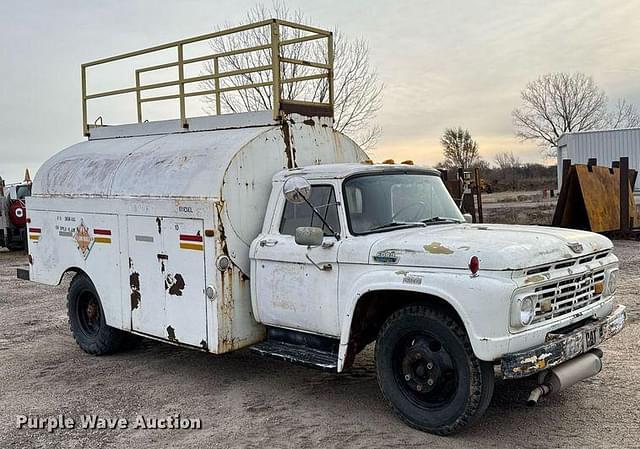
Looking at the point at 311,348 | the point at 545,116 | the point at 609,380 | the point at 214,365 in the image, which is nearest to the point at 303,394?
the point at 311,348

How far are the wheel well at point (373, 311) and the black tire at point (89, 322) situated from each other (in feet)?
11.6

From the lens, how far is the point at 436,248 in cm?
504

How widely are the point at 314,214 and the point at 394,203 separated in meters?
0.73

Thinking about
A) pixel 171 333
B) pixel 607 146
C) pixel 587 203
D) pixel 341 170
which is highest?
pixel 607 146

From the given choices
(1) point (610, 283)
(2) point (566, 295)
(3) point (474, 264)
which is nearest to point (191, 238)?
(3) point (474, 264)

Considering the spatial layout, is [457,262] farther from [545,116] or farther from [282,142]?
[545,116]

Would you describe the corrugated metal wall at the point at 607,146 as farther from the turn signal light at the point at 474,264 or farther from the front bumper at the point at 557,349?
the turn signal light at the point at 474,264

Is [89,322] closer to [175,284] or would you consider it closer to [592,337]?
[175,284]

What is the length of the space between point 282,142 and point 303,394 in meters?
2.51

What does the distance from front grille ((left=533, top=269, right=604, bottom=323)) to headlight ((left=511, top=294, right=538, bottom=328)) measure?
0.08m

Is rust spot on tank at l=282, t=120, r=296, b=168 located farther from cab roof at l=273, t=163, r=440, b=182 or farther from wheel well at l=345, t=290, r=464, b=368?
wheel well at l=345, t=290, r=464, b=368

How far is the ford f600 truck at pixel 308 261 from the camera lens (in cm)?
489

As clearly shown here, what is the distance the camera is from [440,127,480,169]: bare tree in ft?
222

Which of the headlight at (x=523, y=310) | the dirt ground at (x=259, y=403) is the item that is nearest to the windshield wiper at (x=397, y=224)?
the headlight at (x=523, y=310)
